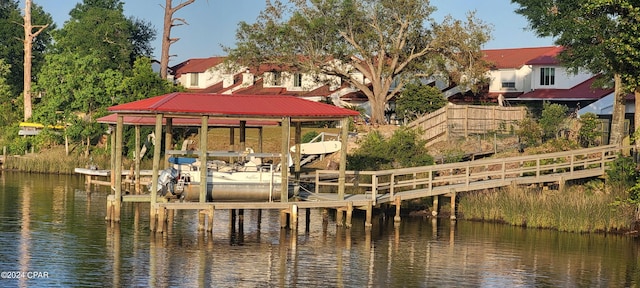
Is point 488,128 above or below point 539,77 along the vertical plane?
below

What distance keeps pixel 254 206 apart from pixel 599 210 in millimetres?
12192

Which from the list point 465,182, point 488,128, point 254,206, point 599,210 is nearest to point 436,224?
point 465,182

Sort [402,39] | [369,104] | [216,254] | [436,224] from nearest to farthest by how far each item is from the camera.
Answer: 1. [216,254]
2. [436,224]
3. [402,39]
4. [369,104]

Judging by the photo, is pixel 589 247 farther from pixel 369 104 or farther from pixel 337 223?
pixel 369 104

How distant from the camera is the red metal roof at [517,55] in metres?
78.6

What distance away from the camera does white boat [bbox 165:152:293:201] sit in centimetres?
3281

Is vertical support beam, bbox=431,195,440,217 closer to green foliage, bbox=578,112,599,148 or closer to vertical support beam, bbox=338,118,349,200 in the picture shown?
vertical support beam, bbox=338,118,349,200

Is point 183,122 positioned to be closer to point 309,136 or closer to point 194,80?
point 309,136

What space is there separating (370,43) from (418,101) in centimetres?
565

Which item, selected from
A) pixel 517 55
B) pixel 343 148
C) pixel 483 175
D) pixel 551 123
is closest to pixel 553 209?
pixel 483 175

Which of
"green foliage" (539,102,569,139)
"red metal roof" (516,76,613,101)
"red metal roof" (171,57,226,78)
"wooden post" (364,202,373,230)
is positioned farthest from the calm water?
"red metal roof" (171,57,226,78)

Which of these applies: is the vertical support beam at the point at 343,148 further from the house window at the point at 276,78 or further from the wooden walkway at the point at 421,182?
the house window at the point at 276,78

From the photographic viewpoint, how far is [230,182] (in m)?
33.1

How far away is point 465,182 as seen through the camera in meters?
39.5
